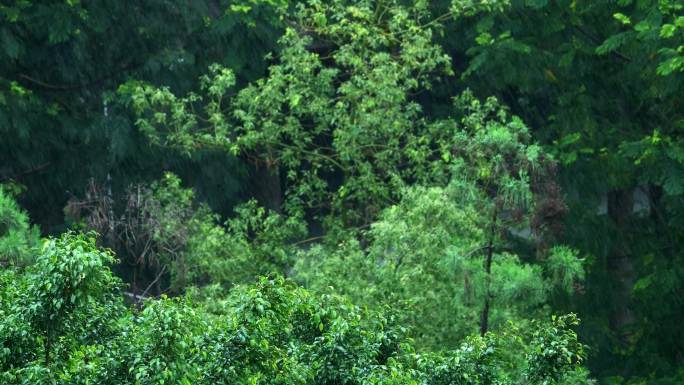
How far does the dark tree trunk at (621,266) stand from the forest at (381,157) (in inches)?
1.8

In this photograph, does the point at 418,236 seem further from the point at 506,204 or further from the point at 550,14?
the point at 550,14

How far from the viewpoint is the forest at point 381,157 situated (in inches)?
642

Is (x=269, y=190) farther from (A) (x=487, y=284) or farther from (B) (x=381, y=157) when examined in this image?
(A) (x=487, y=284)

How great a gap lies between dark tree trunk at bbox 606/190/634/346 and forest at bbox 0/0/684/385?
0.15 feet

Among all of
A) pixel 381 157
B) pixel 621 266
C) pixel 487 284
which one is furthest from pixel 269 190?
pixel 487 284

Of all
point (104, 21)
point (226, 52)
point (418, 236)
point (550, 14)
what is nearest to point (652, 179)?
point (550, 14)

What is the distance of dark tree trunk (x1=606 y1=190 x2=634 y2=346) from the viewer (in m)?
22.5

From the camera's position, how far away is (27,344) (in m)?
10.2

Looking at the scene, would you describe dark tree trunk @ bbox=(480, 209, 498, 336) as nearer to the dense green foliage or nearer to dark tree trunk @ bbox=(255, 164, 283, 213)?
the dense green foliage

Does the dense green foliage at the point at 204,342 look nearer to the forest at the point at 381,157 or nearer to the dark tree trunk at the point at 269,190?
the forest at the point at 381,157

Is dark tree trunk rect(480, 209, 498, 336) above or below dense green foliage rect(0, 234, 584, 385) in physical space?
above

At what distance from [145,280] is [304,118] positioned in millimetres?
3230

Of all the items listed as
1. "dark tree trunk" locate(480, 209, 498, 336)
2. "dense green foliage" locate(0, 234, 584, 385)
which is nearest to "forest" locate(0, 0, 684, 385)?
"dark tree trunk" locate(480, 209, 498, 336)

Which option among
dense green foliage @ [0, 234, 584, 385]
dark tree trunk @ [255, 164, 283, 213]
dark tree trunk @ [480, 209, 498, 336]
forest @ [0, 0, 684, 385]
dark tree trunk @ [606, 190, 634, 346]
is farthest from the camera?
dark tree trunk @ [255, 164, 283, 213]
